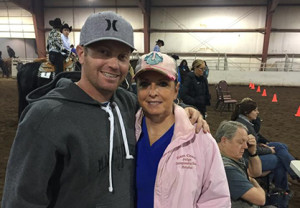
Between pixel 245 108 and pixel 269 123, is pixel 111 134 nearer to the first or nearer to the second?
pixel 245 108

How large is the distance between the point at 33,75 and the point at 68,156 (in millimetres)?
2468

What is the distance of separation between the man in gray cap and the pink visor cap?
0.14 m

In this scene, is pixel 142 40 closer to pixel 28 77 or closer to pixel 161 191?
pixel 28 77

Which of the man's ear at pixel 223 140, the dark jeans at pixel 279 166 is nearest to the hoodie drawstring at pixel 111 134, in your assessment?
the man's ear at pixel 223 140

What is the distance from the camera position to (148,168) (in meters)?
1.20

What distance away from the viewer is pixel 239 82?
15078 mm

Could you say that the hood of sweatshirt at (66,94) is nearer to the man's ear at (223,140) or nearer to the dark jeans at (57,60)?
the man's ear at (223,140)

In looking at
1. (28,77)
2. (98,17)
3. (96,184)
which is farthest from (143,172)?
(28,77)

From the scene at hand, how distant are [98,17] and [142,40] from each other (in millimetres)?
17097

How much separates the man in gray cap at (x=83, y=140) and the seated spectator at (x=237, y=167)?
102 cm

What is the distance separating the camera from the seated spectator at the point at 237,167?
1772 millimetres

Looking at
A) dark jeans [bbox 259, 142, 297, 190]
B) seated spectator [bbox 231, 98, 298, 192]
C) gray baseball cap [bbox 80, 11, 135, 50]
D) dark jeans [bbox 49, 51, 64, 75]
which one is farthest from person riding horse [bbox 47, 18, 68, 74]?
dark jeans [bbox 259, 142, 297, 190]

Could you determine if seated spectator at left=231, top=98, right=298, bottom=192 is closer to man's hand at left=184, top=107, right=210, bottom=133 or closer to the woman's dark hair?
the woman's dark hair

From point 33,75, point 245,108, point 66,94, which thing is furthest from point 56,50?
point 66,94
